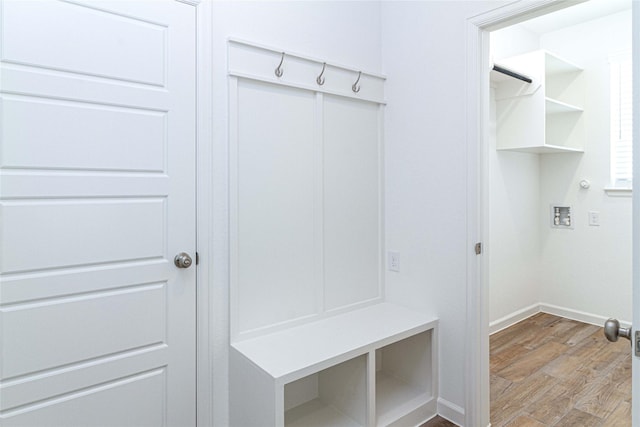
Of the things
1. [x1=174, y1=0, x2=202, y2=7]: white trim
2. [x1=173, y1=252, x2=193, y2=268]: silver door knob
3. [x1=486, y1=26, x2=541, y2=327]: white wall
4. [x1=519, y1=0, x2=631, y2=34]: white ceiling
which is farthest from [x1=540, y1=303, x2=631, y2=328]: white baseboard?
[x1=174, y1=0, x2=202, y2=7]: white trim

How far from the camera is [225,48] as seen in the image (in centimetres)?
174

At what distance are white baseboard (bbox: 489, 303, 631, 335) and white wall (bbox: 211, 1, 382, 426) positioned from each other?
2.47 metres

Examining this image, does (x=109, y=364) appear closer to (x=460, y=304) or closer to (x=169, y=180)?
(x=169, y=180)

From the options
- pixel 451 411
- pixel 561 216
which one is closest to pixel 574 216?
pixel 561 216

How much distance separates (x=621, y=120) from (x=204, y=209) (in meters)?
3.57

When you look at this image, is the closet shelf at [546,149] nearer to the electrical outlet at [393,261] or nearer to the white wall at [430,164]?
the white wall at [430,164]

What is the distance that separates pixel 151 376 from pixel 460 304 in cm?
149

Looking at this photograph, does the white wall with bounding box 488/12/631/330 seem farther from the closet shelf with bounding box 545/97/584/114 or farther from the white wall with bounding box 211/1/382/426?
the white wall with bounding box 211/1/382/426

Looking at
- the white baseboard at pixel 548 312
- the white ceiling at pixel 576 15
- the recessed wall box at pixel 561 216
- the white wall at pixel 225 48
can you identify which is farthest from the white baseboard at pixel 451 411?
the white ceiling at pixel 576 15

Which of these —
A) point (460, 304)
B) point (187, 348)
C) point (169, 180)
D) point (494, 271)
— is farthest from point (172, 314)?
point (494, 271)

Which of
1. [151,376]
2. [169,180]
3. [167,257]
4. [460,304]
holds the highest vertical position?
[169,180]

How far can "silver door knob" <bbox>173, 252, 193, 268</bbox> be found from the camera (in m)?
1.63

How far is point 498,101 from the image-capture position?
131 inches

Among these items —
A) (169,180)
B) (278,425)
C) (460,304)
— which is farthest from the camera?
(460,304)
